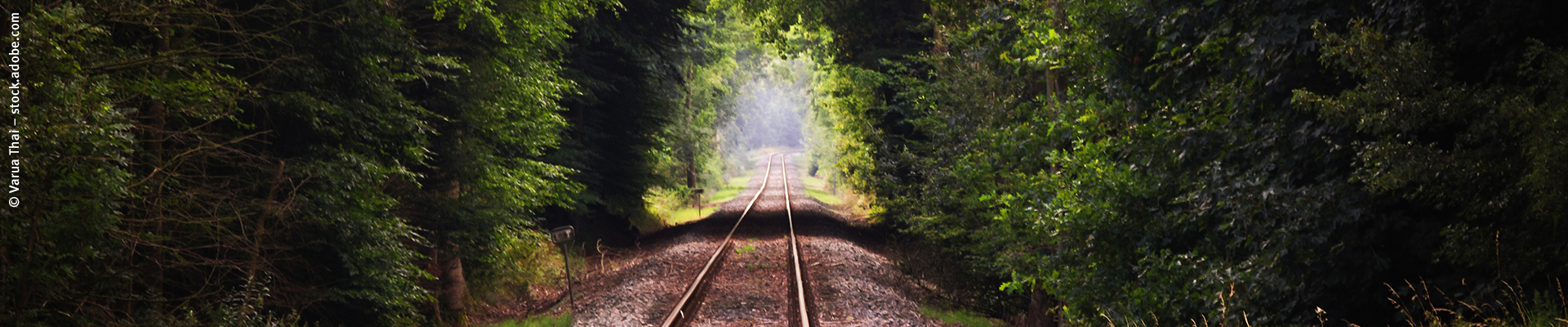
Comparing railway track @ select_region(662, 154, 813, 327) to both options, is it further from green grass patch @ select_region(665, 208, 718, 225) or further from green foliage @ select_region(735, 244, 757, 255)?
green grass patch @ select_region(665, 208, 718, 225)

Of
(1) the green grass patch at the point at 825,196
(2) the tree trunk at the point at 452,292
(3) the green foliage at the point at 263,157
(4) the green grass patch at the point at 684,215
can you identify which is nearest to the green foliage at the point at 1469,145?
(3) the green foliage at the point at 263,157

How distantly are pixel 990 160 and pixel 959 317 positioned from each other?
2.72 metres

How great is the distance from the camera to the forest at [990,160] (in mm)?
4035

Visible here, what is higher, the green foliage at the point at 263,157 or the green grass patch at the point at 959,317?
the green foliage at the point at 263,157

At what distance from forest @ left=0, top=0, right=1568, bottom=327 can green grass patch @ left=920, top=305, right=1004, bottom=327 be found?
0.96ft

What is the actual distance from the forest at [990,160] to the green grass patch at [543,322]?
774mm

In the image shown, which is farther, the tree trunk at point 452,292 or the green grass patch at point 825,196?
the green grass patch at point 825,196

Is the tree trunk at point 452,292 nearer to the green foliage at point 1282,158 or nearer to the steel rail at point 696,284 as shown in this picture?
the steel rail at point 696,284

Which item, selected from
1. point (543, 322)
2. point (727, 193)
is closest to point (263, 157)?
point (543, 322)

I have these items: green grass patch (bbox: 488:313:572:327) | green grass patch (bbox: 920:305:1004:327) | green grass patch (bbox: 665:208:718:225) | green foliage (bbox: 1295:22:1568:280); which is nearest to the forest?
green foliage (bbox: 1295:22:1568:280)

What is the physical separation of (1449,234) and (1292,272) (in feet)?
2.59

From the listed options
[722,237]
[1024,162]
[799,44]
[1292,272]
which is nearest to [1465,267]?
[1292,272]

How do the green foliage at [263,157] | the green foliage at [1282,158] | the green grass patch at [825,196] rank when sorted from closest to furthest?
the green foliage at [1282,158]
the green foliage at [263,157]
the green grass patch at [825,196]

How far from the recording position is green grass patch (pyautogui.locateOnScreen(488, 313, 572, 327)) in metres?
10.7
